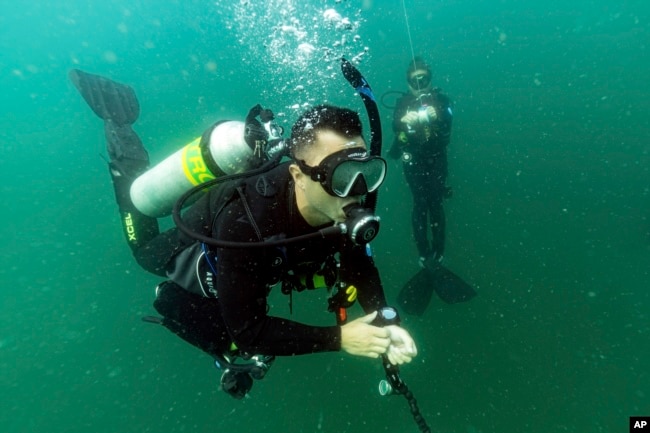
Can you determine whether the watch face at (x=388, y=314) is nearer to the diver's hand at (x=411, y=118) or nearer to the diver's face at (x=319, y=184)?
the diver's face at (x=319, y=184)

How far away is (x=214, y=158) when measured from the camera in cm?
303

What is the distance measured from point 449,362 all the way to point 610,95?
6611 centimetres

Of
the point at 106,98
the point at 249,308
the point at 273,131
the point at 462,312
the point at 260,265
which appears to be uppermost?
the point at 106,98

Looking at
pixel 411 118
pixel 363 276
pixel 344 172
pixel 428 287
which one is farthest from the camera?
pixel 428 287

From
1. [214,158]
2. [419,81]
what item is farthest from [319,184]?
[419,81]

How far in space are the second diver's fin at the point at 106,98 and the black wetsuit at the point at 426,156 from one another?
15.2 feet

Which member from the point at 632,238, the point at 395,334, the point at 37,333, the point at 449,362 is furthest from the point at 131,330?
the point at 632,238

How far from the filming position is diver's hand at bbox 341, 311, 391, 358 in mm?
1933

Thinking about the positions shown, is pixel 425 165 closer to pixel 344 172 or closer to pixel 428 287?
pixel 428 287

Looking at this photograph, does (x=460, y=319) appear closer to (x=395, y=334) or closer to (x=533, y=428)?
(x=533, y=428)

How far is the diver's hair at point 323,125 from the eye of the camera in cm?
204

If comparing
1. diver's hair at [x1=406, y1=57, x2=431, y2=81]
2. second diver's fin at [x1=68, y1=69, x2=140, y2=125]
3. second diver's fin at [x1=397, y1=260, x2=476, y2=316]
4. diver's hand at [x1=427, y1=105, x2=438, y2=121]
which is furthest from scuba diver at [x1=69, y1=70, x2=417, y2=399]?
second diver's fin at [x1=397, y1=260, x2=476, y2=316]

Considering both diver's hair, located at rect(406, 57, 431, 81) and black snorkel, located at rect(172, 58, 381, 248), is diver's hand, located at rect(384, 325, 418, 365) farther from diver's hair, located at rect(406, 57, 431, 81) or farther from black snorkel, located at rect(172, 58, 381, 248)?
diver's hair, located at rect(406, 57, 431, 81)

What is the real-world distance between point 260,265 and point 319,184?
0.60 m
